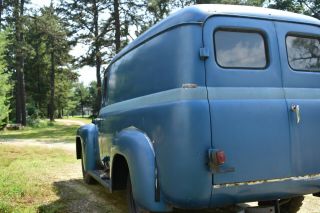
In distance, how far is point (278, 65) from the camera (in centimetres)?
444

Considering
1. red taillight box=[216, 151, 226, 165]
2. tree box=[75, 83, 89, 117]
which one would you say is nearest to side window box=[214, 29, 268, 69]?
red taillight box=[216, 151, 226, 165]

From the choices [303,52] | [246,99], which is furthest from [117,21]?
[246,99]

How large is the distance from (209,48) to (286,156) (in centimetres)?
139

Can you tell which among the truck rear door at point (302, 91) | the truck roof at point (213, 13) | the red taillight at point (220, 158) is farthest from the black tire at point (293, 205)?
the truck roof at point (213, 13)

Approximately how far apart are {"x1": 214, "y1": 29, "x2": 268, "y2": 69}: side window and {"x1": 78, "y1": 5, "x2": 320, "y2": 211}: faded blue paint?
69 mm

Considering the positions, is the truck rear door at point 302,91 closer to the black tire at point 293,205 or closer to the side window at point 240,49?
the side window at point 240,49

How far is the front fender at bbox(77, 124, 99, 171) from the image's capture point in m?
7.57

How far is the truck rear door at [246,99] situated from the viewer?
4.00 m

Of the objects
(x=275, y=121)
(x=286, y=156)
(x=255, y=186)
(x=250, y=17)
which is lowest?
(x=255, y=186)

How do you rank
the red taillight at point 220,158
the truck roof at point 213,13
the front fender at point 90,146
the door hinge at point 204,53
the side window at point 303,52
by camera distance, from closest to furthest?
the red taillight at point 220,158 < the door hinge at point 204,53 < the truck roof at point 213,13 < the side window at point 303,52 < the front fender at point 90,146

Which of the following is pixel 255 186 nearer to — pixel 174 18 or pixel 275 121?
pixel 275 121

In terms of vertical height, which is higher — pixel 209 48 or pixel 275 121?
pixel 209 48

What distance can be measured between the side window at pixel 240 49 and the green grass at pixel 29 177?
12.7ft

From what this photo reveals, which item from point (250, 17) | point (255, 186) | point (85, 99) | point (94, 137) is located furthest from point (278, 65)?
point (85, 99)
